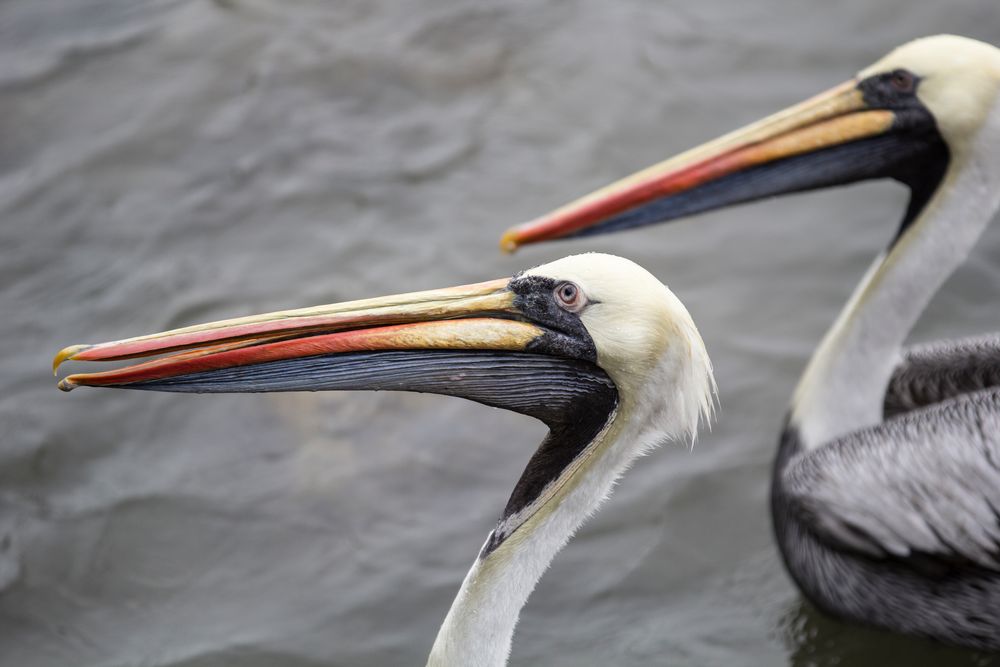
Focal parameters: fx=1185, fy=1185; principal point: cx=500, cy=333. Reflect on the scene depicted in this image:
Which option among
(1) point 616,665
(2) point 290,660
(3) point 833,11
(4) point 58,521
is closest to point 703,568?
(1) point 616,665

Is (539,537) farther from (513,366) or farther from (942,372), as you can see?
(942,372)

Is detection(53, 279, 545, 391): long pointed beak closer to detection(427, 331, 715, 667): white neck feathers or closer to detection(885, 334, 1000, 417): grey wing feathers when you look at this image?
detection(427, 331, 715, 667): white neck feathers

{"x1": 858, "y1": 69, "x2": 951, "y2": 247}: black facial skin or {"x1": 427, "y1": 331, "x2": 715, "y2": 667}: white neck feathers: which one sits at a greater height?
{"x1": 858, "y1": 69, "x2": 951, "y2": 247}: black facial skin

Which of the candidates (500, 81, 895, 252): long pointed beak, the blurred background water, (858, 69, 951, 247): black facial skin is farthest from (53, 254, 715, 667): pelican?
(858, 69, 951, 247): black facial skin

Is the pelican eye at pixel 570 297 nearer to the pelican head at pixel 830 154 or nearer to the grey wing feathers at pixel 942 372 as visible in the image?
the pelican head at pixel 830 154

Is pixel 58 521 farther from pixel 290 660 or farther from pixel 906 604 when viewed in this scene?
pixel 906 604

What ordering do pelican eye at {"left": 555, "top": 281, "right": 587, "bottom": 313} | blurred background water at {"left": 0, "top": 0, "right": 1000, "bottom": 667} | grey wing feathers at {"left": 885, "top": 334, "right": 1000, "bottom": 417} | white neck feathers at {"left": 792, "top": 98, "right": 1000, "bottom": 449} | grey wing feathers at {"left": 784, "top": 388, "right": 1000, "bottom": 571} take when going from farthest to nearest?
1. blurred background water at {"left": 0, "top": 0, "right": 1000, "bottom": 667}
2. grey wing feathers at {"left": 885, "top": 334, "right": 1000, "bottom": 417}
3. white neck feathers at {"left": 792, "top": 98, "right": 1000, "bottom": 449}
4. grey wing feathers at {"left": 784, "top": 388, "right": 1000, "bottom": 571}
5. pelican eye at {"left": 555, "top": 281, "right": 587, "bottom": 313}

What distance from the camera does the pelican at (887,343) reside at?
3.53 meters

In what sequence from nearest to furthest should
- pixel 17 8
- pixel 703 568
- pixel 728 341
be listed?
pixel 703 568, pixel 728 341, pixel 17 8

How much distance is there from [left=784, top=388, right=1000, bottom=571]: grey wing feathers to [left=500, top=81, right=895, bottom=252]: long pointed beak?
2.84 feet

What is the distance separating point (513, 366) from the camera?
103 inches

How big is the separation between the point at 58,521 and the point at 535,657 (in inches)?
72.6

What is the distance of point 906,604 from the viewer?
3.72m

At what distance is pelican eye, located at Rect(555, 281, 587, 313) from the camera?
2549 millimetres
